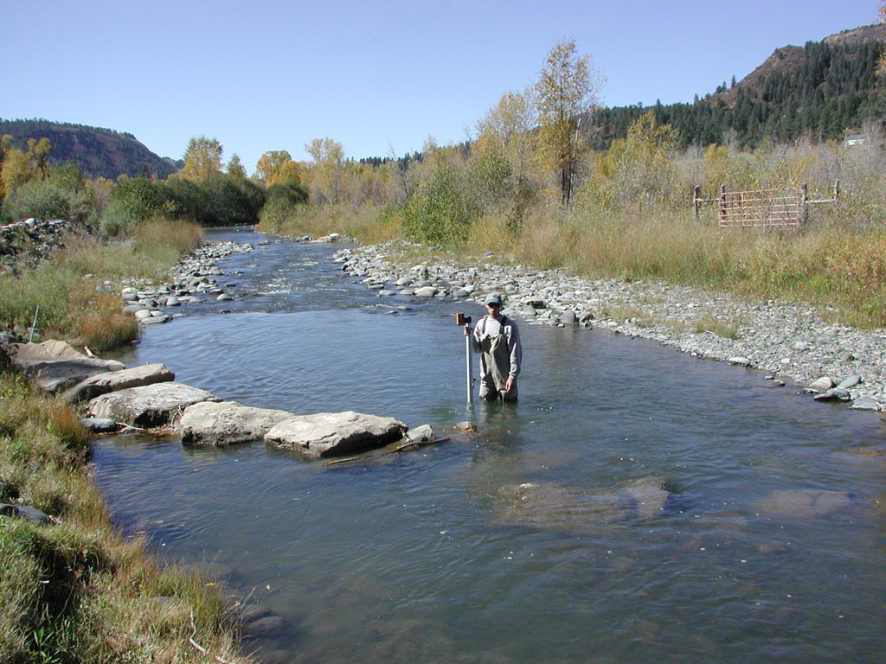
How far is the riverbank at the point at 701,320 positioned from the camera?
11234mm

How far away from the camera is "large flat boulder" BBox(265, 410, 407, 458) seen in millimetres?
8633

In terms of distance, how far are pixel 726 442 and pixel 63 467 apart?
306 inches

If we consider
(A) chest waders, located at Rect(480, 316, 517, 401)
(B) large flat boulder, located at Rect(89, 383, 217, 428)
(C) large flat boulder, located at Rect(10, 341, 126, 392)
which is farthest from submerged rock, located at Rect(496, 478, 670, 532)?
(C) large flat boulder, located at Rect(10, 341, 126, 392)

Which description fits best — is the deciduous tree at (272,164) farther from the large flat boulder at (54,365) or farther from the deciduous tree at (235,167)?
the large flat boulder at (54,365)

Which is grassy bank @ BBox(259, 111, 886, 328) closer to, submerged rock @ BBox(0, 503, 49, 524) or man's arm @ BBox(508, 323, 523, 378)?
man's arm @ BBox(508, 323, 523, 378)

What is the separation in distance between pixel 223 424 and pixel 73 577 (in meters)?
4.62

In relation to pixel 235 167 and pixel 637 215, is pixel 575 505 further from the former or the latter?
pixel 235 167

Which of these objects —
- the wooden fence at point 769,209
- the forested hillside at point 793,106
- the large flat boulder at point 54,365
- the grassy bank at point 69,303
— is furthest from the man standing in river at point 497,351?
the forested hillside at point 793,106

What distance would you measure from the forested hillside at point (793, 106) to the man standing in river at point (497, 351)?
259ft

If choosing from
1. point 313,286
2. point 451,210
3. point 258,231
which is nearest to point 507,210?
point 451,210

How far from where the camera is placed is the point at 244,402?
11.1 m

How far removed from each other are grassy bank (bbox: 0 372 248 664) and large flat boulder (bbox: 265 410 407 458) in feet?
8.68

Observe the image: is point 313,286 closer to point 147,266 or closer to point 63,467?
point 147,266

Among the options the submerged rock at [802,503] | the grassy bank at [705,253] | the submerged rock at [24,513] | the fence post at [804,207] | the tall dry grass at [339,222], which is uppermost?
the tall dry grass at [339,222]
